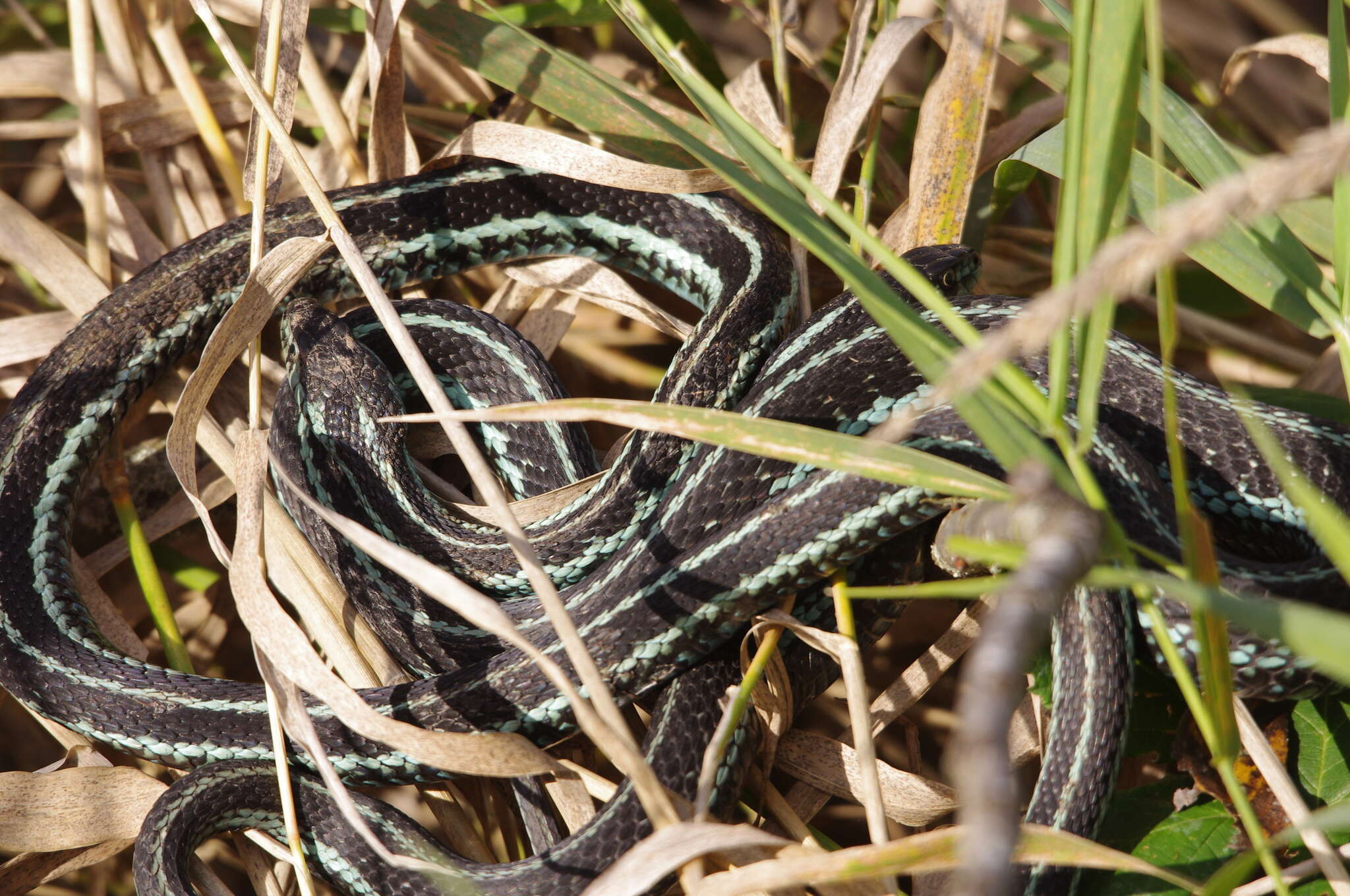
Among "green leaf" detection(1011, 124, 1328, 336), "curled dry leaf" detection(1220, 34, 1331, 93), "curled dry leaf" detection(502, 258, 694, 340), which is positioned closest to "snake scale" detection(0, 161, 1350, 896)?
"curled dry leaf" detection(502, 258, 694, 340)

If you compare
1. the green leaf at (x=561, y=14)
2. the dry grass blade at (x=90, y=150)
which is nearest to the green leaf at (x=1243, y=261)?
the green leaf at (x=561, y=14)

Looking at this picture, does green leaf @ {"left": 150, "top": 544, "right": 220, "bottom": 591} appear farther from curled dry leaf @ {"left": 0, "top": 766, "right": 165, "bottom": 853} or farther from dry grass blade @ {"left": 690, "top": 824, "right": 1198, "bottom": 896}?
dry grass blade @ {"left": 690, "top": 824, "right": 1198, "bottom": 896}

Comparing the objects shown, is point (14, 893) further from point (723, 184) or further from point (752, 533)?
point (723, 184)

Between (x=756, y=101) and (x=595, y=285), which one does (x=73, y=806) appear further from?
(x=756, y=101)

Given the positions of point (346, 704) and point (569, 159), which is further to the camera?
point (569, 159)

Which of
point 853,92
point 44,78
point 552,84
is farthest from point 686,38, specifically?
point 44,78

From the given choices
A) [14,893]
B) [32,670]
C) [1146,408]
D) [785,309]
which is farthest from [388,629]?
[1146,408]
